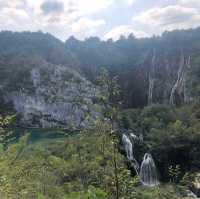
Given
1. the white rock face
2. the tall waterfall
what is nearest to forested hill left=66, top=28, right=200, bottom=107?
the white rock face

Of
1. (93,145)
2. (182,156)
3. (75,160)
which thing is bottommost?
(182,156)

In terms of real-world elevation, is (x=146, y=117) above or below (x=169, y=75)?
below

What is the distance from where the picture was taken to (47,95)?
69.8 metres

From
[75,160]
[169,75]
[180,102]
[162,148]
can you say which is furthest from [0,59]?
[75,160]

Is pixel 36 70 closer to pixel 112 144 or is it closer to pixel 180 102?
pixel 180 102

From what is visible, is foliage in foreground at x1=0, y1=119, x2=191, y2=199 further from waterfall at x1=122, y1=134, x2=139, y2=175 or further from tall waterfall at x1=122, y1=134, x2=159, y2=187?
waterfall at x1=122, y1=134, x2=139, y2=175

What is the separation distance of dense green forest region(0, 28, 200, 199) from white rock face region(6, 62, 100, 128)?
0.18 metres

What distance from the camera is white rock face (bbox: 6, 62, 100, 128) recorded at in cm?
6588

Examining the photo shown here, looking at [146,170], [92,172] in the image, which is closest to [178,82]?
[146,170]

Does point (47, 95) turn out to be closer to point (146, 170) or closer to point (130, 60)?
point (130, 60)

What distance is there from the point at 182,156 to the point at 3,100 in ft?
148

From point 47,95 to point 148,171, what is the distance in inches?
1583

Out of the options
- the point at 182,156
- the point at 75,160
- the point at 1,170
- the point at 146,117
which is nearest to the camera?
the point at 1,170

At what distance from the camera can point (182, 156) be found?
109ft
